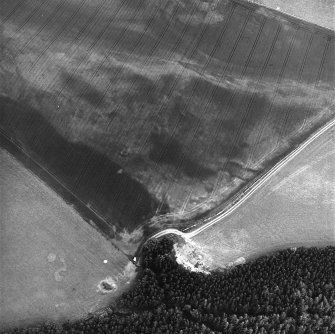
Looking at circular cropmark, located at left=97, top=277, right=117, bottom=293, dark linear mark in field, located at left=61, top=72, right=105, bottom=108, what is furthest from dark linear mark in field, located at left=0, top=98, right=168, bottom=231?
circular cropmark, located at left=97, top=277, right=117, bottom=293

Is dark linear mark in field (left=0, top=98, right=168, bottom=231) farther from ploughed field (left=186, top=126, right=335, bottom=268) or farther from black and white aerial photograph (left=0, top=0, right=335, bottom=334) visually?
ploughed field (left=186, top=126, right=335, bottom=268)

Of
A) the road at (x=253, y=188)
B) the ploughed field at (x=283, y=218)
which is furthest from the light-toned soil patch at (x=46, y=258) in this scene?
the ploughed field at (x=283, y=218)

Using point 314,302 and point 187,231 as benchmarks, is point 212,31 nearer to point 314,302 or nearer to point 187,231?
point 187,231

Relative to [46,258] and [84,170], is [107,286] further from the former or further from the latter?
[84,170]

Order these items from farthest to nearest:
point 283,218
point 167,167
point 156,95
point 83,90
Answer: point 156,95
point 83,90
point 167,167
point 283,218

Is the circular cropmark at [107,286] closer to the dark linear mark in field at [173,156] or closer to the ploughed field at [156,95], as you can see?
the ploughed field at [156,95]

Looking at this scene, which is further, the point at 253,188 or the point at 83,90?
the point at 83,90

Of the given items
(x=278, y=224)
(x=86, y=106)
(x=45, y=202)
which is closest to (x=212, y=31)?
(x=86, y=106)

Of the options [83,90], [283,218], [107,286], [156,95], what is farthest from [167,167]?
[107,286]
